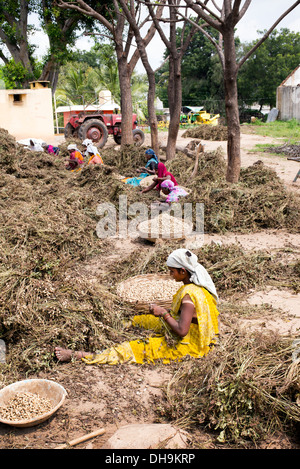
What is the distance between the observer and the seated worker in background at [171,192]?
20.2 ft

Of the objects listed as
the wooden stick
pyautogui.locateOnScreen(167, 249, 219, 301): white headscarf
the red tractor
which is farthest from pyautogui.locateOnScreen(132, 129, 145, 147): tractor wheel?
the wooden stick

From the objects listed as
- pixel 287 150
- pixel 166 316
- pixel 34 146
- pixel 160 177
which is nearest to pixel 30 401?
pixel 166 316

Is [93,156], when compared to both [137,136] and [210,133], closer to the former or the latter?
[137,136]

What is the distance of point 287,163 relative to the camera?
10.7m

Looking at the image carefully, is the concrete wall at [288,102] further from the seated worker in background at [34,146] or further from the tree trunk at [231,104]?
the tree trunk at [231,104]

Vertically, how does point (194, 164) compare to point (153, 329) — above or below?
above

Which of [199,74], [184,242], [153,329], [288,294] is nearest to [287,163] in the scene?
[184,242]

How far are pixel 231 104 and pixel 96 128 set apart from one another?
7195 mm

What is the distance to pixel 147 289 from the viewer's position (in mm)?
3627

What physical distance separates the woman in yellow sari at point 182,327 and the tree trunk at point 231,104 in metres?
4.60

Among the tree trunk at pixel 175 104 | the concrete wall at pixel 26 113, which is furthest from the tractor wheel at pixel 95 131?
the tree trunk at pixel 175 104

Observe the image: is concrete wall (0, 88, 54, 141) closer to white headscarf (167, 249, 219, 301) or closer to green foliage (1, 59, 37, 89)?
green foliage (1, 59, 37, 89)
